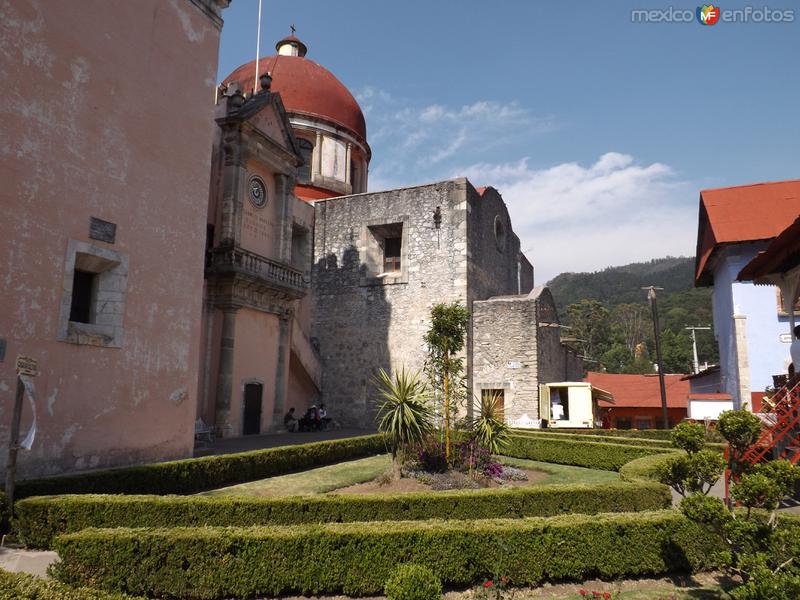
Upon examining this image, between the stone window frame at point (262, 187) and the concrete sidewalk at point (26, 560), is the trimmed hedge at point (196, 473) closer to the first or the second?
the concrete sidewalk at point (26, 560)

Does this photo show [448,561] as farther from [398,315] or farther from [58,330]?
[398,315]

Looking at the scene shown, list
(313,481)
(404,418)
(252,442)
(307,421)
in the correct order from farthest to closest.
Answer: (307,421) < (252,442) < (313,481) < (404,418)

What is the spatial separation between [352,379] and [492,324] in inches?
227

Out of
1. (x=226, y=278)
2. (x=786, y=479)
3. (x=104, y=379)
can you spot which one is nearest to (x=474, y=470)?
(x=786, y=479)

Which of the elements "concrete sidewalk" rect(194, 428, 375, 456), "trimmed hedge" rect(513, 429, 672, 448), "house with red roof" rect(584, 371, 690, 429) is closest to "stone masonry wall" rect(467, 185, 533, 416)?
"trimmed hedge" rect(513, 429, 672, 448)

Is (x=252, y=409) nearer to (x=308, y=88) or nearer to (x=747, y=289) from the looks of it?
(x=308, y=88)

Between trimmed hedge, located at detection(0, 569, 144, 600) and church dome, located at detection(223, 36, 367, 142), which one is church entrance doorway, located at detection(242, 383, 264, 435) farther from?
trimmed hedge, located at detection(0, 569, 144, 600)

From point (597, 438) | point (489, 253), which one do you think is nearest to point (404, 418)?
point (597, 438)

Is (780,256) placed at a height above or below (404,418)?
above

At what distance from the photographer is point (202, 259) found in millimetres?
12773

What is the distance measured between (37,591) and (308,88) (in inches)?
943

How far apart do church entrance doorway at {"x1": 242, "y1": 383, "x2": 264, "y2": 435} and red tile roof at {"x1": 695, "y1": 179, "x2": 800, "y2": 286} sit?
16.1 metres

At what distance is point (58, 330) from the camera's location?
9352mm

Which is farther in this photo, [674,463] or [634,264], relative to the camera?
[634,264]
